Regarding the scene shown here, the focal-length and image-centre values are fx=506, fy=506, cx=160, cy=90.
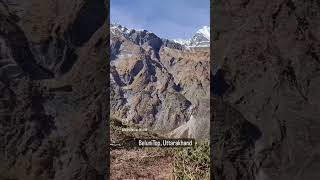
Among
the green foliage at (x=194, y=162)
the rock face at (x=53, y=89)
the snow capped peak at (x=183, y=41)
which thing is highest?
the snow capped peak at (x=183, y=41)

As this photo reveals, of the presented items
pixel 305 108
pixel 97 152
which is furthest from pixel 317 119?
pixel 97 152

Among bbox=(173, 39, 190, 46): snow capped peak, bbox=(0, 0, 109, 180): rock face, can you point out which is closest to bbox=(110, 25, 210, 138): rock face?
bbox=(173, 39, 190, 46): snow capped peak

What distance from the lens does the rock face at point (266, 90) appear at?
1729 millimetres

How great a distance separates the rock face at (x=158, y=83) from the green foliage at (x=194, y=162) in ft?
0.29

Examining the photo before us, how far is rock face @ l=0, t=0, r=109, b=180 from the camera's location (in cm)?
171

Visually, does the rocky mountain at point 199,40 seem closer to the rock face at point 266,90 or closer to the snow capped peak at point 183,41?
the snow capped peak at point 183,41

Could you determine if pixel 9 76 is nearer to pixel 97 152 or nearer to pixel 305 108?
pixel 97 152

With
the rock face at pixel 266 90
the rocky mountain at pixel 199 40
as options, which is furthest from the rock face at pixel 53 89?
the rocky mountain at pixel 199 40

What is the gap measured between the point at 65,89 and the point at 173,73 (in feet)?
3.04

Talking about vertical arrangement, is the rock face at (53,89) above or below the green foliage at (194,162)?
above

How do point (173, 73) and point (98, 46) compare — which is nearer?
point (98, 46)

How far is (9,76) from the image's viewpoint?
171cm

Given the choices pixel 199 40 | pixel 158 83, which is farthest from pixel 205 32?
pixel 158 83

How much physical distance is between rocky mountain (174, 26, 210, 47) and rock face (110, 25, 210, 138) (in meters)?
0.03
